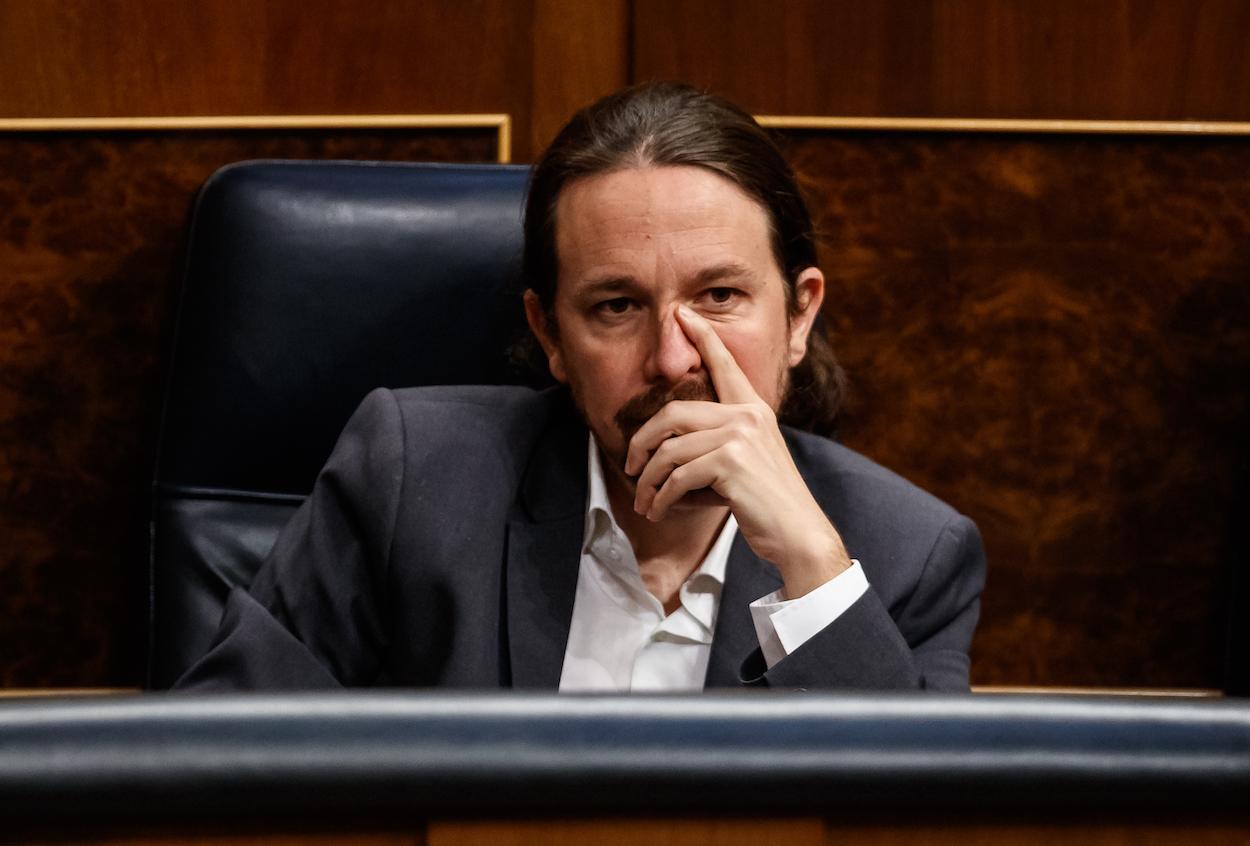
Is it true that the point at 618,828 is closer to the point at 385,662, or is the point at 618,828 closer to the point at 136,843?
the point at 136,843

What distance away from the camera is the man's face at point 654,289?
1.10 metres

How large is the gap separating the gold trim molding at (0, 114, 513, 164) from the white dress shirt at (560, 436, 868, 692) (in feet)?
1.87

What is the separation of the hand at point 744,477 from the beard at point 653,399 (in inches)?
0.5

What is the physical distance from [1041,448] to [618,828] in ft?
4.12

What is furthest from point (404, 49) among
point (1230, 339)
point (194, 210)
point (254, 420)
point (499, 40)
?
point (1230, 339)

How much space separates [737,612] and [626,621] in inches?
4.2

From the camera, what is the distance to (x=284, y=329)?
122 centimetres

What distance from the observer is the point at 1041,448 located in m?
1.57

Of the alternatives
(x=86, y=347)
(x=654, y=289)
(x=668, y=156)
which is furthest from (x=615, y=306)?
(x=86, y=347)

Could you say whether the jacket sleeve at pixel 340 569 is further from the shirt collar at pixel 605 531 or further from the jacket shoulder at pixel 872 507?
the jacket shoulder at pixel 872 507

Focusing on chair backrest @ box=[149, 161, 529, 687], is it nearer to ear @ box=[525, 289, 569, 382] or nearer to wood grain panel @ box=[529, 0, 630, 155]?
ear @ box=[525, 289, 569, 382]

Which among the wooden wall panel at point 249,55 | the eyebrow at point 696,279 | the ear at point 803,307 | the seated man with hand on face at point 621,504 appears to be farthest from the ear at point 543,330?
the wooden wall panel at point 249,55

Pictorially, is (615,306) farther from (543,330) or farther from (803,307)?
(803,307)

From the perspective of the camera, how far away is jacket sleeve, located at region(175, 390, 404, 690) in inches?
43.8
